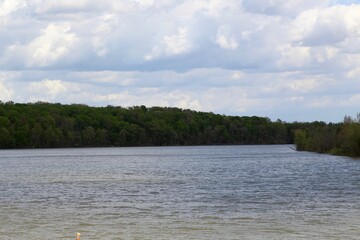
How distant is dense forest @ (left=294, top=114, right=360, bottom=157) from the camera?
367ft

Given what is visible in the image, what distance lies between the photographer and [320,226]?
108 ft

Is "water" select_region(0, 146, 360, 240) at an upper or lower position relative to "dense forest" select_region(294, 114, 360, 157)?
lower

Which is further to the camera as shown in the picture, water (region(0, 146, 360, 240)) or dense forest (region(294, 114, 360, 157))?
dense forest (region(294, 114, 360, 157))

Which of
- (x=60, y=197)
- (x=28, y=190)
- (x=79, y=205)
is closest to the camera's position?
(x=79, y=205)

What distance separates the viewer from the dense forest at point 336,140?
11190 cm

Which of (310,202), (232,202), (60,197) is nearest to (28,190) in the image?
(60,197)

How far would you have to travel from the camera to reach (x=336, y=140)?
13775 cm

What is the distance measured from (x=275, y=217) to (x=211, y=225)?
14.0 ft

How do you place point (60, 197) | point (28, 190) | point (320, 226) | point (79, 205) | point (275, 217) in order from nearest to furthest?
point (320, 226), point (275, 217), point (79, 205), point (60, 197), point (28, 190)

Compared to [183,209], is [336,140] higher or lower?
higher

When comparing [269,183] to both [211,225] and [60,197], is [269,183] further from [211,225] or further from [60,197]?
[211,225]

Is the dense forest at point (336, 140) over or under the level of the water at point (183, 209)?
over

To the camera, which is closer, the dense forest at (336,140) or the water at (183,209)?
the water at (183,209)

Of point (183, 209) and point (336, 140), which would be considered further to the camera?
point (336, 140)
